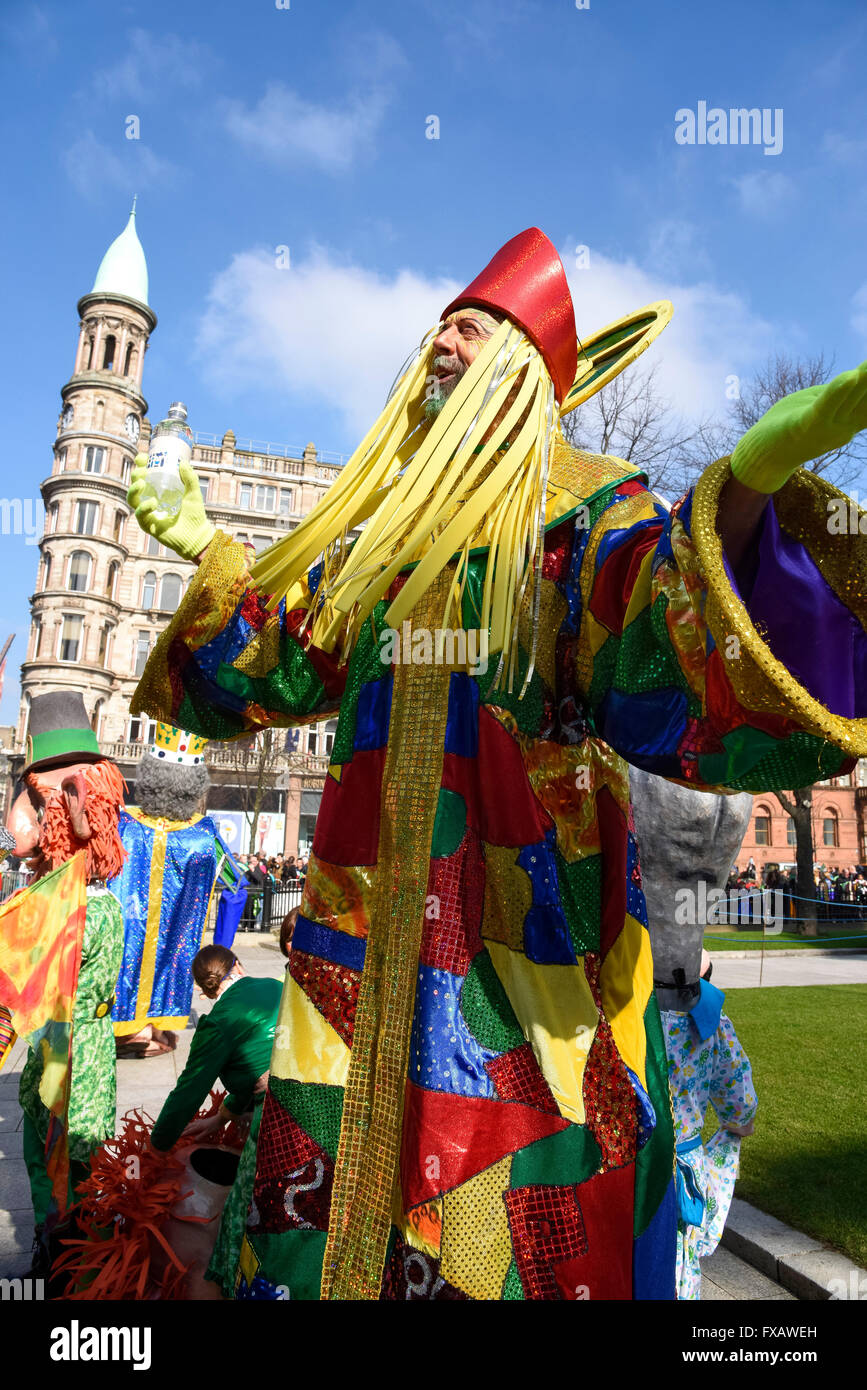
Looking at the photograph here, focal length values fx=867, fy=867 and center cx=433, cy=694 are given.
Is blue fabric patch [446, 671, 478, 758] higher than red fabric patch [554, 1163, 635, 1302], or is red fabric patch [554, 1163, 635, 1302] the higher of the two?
blue fabric patch [446, 671, 478, 758]

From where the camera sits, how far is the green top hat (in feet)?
11.9

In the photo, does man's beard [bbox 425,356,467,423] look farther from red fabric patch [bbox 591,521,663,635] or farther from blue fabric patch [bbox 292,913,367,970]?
blue fabric patch [bbox 292,913,367,970]

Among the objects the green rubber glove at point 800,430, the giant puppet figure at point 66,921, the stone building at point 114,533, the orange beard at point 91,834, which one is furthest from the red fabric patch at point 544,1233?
the stone building at point 114,533

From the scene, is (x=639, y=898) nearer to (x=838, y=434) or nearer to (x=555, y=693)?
(x=555, y=693)

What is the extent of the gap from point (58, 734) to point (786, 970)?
13.3 metres

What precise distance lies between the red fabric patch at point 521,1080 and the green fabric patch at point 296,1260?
414 mm

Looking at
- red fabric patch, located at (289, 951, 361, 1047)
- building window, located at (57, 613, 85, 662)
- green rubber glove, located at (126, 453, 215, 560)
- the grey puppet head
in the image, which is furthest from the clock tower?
red fabric patch, located at (289, 951, 361, 1047)

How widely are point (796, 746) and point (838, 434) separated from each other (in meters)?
0.44

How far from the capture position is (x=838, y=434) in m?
1.10

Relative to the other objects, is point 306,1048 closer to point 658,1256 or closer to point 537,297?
point 658,1256

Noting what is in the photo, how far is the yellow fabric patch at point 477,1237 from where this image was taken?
1417 millimetres

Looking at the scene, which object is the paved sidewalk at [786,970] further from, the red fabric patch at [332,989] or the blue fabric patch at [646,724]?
the blue fabric patch at [646,724]

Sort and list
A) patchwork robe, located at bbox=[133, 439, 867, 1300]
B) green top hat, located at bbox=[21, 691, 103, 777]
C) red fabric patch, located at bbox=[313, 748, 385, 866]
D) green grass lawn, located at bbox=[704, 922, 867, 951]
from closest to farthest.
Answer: patchwork robe, located at bbox=[133, 439, 867, 1300] → red fabric patch, located at bbox=[313, 748, 385, 866] → green top hat, located at bbox=[21, 691, 103, 777] → green grass lawn, located at bbox=[704, 922, 867, 951]
